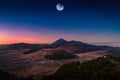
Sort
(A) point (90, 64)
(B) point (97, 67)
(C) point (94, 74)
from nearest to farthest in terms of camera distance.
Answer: (C) point (94, 74)
(B) point (97, 67)
(A) point (90, 64)

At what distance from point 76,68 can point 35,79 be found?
89.8 feet

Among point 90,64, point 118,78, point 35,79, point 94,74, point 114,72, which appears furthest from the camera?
point 35,79

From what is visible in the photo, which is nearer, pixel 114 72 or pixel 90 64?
pixel 114 72

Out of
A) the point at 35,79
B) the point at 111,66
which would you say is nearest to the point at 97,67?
the point at 111,66

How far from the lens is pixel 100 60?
116438 mm

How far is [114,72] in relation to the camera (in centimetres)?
9175

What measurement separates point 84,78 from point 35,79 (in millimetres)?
40537

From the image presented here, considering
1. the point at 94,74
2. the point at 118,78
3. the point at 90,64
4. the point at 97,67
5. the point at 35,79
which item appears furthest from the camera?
the point at 35,79

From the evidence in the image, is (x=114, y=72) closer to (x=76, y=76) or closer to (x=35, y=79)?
(x=76, y=76)

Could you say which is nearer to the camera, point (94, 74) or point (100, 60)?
point (94, 74)

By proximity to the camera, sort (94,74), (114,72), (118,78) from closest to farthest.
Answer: (118,78)
(114,72)
(94,74)

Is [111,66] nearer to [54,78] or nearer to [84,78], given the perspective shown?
[84,78]

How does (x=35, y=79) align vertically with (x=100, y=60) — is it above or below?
below

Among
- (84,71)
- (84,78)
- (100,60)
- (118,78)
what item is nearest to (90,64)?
(100,60)
